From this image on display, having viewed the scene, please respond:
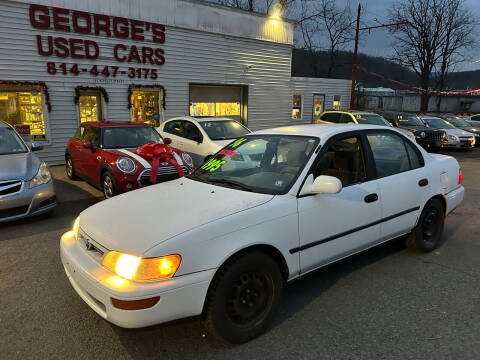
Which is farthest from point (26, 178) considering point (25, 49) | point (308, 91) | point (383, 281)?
point (308, 91)

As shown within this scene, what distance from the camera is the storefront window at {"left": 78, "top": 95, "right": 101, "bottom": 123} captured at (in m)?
11.2

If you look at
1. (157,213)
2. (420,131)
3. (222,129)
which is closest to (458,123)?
(420,131)

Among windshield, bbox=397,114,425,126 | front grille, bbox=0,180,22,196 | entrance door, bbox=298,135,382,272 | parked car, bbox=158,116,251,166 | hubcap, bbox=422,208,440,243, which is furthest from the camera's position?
windshield, bbox=397,114,425,126

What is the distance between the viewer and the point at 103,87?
11.2m

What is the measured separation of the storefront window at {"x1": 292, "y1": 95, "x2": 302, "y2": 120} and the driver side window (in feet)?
45.8

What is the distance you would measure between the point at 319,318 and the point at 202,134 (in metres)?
6.19

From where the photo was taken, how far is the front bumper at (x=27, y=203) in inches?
196

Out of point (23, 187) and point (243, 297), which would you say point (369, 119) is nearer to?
point (23, 187)

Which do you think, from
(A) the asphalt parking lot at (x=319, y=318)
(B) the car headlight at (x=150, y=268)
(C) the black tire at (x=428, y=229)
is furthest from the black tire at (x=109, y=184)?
(C) the black tire at (x=428, y=229)

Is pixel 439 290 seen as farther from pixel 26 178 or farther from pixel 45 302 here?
pixel 26 178

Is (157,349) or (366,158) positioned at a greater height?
(366,158)

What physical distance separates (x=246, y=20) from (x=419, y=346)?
13.9 m

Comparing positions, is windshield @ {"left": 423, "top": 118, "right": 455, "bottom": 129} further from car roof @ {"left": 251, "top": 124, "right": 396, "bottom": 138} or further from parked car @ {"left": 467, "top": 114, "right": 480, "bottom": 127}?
car roof @ {"left": 251, "top": 124, "right": 396, "bottom": 138}

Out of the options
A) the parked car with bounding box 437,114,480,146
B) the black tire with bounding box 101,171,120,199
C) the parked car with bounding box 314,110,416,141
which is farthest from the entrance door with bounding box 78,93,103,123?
the parked car with bounding box 437,114,480,146
